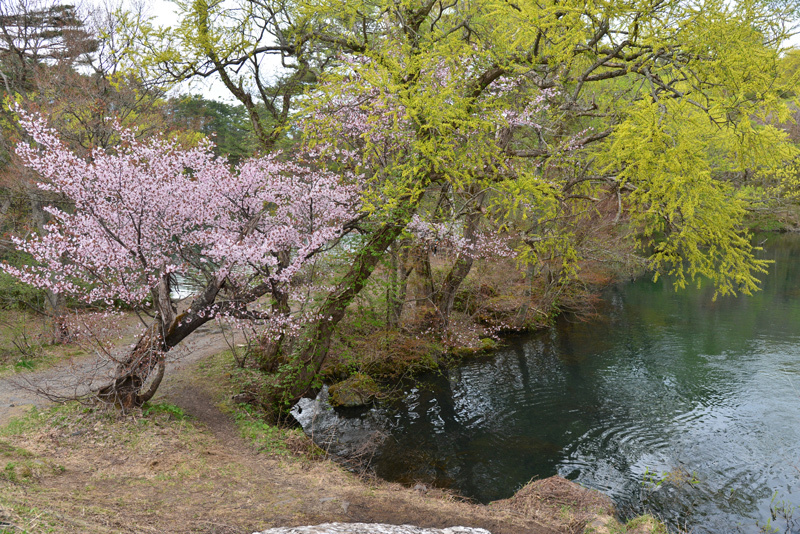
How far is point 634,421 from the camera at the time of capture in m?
Result: 10.4

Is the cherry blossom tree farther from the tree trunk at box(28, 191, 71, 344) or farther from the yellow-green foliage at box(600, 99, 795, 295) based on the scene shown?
the yellow-green foliage at box(600, 99, 795, 295)

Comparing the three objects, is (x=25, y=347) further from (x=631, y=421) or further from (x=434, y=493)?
(x=631, y=421)

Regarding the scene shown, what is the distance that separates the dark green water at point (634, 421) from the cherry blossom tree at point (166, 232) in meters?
4.18

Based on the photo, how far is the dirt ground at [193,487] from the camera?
478cm

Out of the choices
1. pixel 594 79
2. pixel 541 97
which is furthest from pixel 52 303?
pixel 594 79

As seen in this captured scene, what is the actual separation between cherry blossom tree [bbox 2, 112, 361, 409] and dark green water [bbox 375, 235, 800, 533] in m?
4.18

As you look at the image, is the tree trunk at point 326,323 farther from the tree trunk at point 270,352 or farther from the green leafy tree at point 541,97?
the tree trunk at point 270,352

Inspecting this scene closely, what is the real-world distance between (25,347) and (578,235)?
15613 mm

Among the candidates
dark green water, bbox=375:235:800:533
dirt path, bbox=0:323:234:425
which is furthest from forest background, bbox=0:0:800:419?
dark green water, bbox=375:235:800:533

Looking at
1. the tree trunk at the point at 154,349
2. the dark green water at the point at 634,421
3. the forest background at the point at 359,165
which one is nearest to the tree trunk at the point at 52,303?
the forest background at the point at 359,165

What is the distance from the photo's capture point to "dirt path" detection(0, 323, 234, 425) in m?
8.28

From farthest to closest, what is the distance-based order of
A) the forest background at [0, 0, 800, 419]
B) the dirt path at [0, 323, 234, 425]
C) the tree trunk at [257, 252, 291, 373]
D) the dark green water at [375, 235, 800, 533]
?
the tree trunk at [257, 252, 291, 373]
the dirt path at [0, 323, 234, 425]
the dark green water at [375, 235, 800, 533]
the forest background at [0, 0, 800, 419]

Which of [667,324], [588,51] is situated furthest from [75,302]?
[667,324]

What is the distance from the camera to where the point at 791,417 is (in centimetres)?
1030
